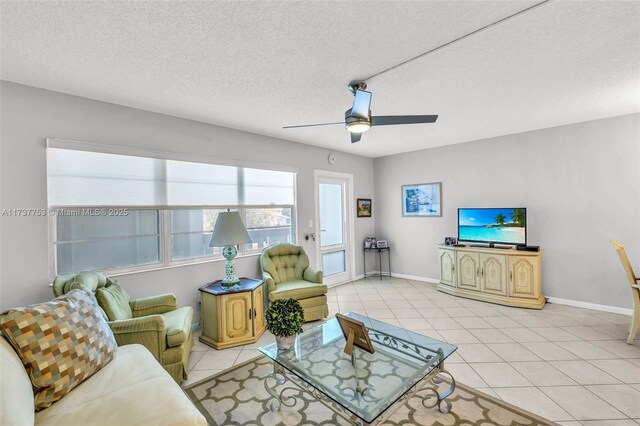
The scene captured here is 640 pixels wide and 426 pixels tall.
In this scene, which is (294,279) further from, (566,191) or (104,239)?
(566,191)

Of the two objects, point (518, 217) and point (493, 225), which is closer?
point (518, 217)

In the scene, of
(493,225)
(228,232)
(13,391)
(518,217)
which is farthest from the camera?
(493,225)

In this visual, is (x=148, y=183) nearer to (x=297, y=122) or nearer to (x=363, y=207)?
(x=297, y=122)

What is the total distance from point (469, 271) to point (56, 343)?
15.5ft

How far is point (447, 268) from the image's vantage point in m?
4.68

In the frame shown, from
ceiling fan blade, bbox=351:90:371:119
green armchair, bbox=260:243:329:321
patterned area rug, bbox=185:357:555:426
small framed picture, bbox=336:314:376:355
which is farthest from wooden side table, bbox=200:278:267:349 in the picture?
ceiling fan blade, bbox=351:90:371:119

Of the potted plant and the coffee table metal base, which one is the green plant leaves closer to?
the potted plant

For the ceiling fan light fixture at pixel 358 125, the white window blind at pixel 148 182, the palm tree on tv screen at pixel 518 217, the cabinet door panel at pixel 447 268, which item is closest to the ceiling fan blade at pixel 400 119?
the ceiling fan light fixture at pixel 358 125

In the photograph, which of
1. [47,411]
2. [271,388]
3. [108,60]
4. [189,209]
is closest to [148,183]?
[189,209]

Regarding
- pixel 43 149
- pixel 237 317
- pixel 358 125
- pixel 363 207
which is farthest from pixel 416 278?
pixel 43 149

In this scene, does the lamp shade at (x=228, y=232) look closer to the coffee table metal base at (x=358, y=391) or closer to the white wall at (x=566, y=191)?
the coffee table metal base at (x=358, y=391)

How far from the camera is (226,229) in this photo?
10.1 feet

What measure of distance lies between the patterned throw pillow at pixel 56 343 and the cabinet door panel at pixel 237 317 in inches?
47.7

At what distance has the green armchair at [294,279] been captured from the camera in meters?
3.47
